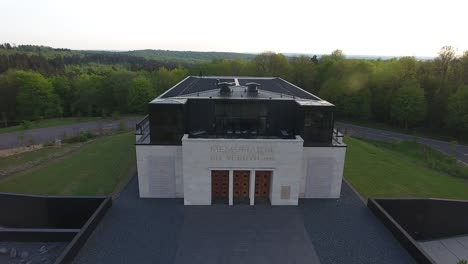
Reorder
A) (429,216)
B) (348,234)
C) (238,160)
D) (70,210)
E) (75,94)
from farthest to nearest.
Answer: (75,94) → (429,216) → (238,160) → (70,210) → (348,234)

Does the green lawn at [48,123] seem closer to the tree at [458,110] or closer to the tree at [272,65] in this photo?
the tree at [272,65]

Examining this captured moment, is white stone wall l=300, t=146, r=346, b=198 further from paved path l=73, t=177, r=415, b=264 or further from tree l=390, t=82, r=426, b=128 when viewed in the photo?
tree l=390, t=82, r=426, b=128

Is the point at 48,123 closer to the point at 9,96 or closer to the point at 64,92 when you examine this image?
the point at 9,96

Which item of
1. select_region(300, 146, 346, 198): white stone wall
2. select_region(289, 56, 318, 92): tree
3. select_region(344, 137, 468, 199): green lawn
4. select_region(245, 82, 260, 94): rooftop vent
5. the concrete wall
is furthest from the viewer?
select_region(289, 56, 318, 92): tree

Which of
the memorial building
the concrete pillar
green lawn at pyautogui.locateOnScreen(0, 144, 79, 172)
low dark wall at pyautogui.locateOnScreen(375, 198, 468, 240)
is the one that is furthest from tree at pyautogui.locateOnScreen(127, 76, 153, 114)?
low dark wall at pyautogui.locateOnScreen(375, 198, 468, 240)

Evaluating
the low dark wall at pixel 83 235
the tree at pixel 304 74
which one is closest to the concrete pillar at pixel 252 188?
the low dark wall at pixel 83 235

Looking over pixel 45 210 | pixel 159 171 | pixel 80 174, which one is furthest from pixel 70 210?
pixel 80 174

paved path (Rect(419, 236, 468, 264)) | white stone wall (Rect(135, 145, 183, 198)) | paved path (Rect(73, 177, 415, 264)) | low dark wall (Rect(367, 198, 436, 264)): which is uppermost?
white stone wall (Rect(135, 145, 183, 198))
